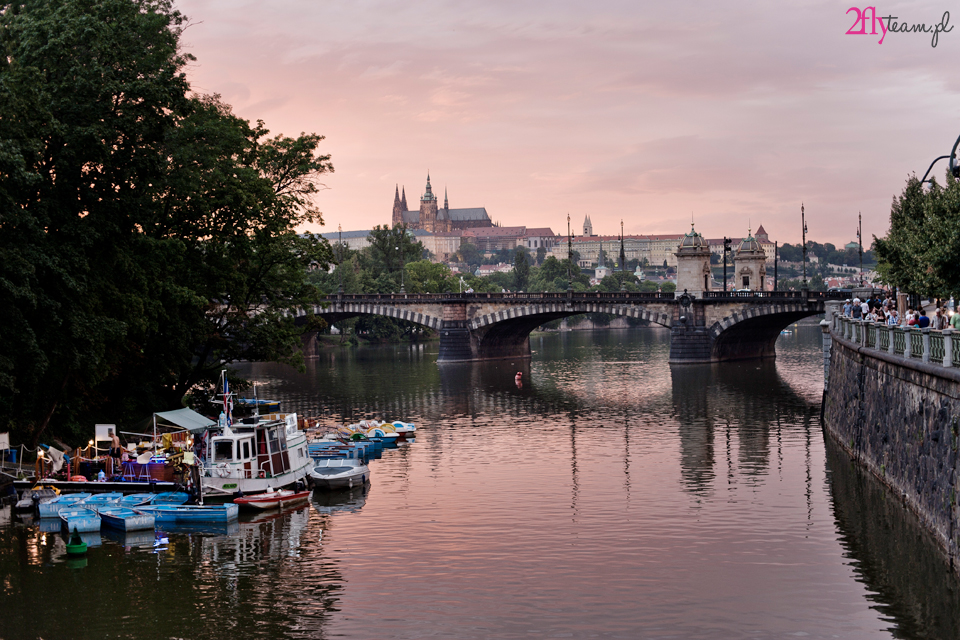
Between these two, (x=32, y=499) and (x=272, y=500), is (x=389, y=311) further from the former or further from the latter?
(x=32, y=499)

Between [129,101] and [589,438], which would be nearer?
[129,101]

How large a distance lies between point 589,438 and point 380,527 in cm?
1975

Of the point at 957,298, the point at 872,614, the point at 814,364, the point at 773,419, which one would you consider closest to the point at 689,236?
the point at 814,364

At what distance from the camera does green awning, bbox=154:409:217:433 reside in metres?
41.3

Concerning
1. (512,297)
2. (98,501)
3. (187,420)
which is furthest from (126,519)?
(512,297)

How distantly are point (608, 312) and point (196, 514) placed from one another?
6773 cm

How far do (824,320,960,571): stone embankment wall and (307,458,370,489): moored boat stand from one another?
18.6m

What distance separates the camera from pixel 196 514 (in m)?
32.7

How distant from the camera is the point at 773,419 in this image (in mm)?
54656

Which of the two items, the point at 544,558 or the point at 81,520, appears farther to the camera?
the point at 81,520

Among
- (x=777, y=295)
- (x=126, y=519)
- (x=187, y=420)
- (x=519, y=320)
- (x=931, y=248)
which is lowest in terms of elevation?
(x=126, y=519)

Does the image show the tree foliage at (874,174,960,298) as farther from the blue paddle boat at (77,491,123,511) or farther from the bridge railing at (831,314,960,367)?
the blue paddle boat at (77,491,123,511)

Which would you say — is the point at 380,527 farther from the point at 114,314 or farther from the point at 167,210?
the point at 167,210

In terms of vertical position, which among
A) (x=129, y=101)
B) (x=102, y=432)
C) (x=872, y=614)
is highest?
(x=129, y=101)
